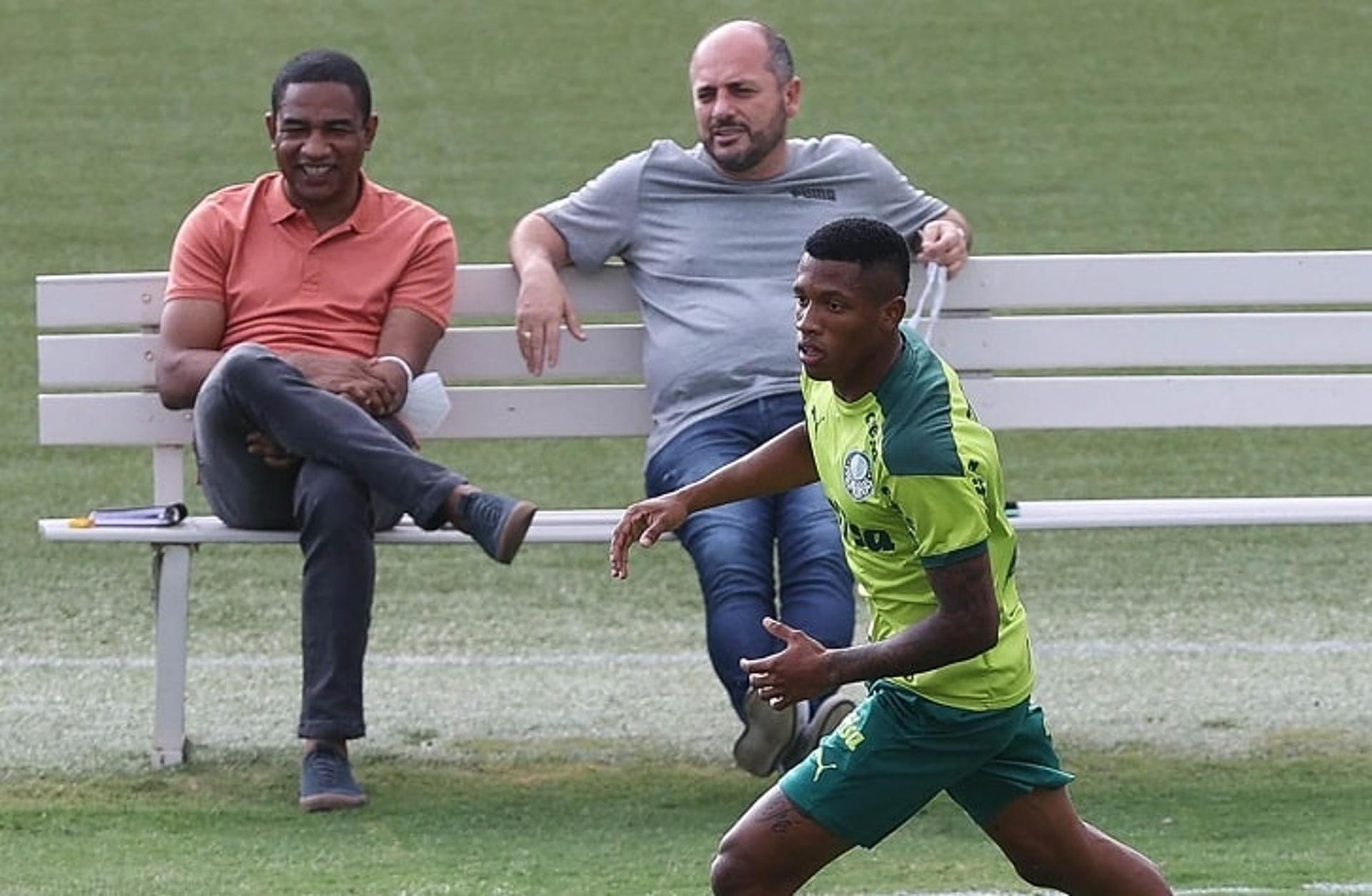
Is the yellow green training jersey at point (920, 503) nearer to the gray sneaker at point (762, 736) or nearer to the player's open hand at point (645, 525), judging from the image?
the player's open hand at point (645, 525)

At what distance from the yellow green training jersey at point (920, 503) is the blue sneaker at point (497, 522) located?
5.39ft

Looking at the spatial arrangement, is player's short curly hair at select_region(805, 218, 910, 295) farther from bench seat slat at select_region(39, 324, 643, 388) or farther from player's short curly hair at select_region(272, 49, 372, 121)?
bench seat slat at select_region(39, 324, 643, 388)

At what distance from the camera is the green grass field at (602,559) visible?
5840 mm

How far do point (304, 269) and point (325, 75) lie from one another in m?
0.45

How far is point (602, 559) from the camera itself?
9086 millimetres

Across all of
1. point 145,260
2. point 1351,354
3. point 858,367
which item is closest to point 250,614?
point 1351,354

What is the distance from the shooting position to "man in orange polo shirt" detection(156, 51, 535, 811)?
20.0ft

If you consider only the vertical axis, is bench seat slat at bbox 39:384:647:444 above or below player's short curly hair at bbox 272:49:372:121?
below

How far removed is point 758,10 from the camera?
17.6 m

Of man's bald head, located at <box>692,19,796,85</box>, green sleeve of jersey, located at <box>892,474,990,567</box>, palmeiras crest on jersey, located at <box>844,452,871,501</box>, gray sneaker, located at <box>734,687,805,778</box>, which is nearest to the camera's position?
green sleeve of jersey, located at <box>892,474,990,567</box>

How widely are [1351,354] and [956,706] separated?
3.16 m

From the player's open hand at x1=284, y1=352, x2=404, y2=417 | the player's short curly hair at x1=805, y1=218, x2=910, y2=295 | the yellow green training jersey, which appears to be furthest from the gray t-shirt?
the player's short curly hair at x1=805, y1=218, x2=910, y2=295

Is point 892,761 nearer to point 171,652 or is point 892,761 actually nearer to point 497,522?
point 497,522

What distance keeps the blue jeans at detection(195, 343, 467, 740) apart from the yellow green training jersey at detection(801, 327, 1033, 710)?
1.82 m
